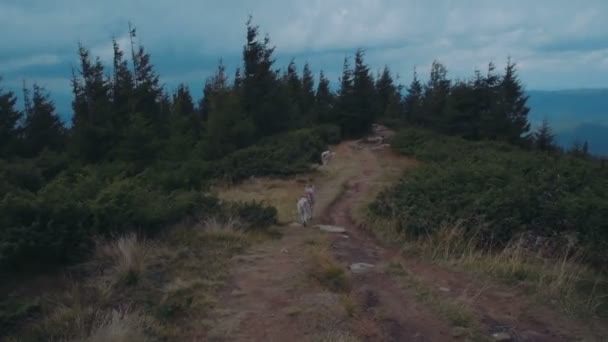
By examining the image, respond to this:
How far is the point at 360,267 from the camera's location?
313 inches

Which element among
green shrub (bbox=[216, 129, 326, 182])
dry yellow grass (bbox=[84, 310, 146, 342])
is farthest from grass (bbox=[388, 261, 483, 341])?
green shrub (bbox=[216, 129, 326, 182])

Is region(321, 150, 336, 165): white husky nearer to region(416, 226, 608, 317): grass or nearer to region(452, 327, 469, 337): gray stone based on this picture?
region(416, 226, 608, 317): grass

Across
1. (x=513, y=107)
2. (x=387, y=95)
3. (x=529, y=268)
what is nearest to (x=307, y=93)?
(x=387, y=95)

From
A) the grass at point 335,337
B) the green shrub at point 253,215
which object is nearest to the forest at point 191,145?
the green shrub at point 253,215

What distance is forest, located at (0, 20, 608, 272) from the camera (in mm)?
7762

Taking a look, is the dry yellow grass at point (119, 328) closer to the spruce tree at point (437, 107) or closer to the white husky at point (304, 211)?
the white husky at point (304, 211)

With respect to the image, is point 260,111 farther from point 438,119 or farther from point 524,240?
point 524,240

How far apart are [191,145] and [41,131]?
43.3ft

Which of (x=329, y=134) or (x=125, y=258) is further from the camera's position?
(x=329, y=134)

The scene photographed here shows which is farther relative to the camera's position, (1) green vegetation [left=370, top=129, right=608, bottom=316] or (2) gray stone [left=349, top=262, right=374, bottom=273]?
(2) gray stone [left=349, top=262, right=374, bottom=273]

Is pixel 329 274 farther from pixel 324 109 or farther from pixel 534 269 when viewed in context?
pixel 324 109

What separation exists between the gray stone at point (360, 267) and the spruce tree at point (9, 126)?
90.2 feet

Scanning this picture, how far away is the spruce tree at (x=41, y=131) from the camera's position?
31672mm

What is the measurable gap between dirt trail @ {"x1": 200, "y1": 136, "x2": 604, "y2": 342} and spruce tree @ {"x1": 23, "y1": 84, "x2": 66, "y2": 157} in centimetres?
2711
